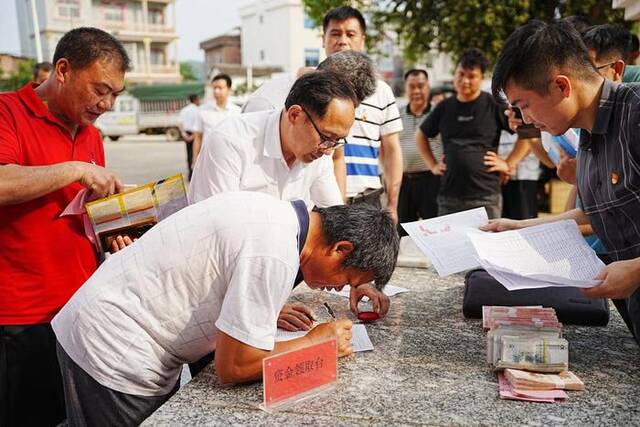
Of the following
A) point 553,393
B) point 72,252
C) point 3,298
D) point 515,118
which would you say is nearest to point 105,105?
point 72,252

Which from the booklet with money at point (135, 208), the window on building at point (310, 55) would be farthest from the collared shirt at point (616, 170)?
the window on building at point (310, 55)

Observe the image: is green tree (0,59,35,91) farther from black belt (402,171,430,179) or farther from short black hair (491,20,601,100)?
short black hair (491,20,601,100)

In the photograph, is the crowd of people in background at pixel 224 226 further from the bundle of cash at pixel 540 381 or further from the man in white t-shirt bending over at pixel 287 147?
the bundle of cash at pixel 540 381

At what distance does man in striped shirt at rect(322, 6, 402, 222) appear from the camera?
3057 millimetres

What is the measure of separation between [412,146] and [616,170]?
10.5 feet

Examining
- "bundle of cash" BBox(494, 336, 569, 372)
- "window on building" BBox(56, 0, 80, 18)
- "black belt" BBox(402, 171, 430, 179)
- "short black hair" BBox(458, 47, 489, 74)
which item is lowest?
"black belt" BBox(402, 171, 430, 179)

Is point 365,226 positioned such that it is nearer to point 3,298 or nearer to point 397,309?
point 397,309

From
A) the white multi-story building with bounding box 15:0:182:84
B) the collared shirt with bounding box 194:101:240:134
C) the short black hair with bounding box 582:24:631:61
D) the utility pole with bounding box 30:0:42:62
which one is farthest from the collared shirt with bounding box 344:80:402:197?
the white multi-story building with bounding box 15:0:182:84

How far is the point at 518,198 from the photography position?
447 cm

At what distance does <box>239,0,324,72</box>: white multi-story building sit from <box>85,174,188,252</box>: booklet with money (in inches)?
1210

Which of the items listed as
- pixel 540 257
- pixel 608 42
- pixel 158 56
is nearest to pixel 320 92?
pixel 540 257

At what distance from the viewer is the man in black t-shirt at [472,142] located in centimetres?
375

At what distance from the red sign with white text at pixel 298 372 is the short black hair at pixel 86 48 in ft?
3.94

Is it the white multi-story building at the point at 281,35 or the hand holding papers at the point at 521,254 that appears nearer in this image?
the hand holding papers at the point at 521,254
